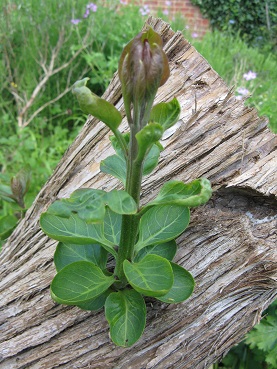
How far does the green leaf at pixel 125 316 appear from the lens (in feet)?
2.83

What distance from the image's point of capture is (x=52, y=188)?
4.17 feet

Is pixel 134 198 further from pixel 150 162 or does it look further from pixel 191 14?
pixel 191 14

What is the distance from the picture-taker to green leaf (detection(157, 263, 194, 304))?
89 cm

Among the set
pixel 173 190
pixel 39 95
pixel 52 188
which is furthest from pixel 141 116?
pixel 39 95

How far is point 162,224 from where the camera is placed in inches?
37.3

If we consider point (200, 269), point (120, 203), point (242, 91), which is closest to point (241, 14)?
point (242, 91)

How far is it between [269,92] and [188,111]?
2598 millimetres

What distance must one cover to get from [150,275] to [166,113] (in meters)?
0.33

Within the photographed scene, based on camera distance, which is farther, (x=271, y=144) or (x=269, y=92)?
(x=269, y=92)

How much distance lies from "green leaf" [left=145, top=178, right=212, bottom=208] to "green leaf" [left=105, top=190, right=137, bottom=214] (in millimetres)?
53

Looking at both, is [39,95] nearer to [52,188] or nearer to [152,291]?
[52,188]

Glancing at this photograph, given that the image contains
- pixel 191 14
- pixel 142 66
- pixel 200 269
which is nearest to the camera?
pixel 142 66

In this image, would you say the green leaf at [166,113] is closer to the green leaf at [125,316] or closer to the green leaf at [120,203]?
the green leaf at [120,203]

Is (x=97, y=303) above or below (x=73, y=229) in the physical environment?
below
